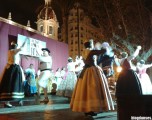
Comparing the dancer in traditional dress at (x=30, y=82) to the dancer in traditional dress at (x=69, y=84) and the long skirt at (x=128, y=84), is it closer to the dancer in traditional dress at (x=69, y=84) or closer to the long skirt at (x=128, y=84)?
the dancer in traditional dress at (x=69, y=84)

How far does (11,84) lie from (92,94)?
8.39 feet

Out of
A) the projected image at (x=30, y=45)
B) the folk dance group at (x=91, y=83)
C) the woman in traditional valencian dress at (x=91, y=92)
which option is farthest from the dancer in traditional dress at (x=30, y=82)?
the woman in traditional valencian dress at (x=91, y=92)

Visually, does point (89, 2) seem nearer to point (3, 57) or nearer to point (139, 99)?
point (3, 57)

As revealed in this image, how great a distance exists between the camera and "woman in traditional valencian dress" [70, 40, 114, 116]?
5.29 metres

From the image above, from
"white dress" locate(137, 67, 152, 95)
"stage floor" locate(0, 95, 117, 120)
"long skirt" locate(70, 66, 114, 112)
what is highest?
"white dress" locate(137, 67, 152, 95)

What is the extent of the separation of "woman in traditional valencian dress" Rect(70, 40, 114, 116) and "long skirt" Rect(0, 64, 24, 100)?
2.07 metres

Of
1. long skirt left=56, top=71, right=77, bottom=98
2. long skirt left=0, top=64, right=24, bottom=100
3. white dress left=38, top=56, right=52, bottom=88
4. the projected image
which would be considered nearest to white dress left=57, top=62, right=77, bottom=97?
long skirt left=56, top=71, right=77, bottom=98

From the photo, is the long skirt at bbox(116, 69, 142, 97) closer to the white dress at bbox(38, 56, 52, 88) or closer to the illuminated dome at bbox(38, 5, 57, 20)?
the white dress at bbox(38, 56, 52, 88)

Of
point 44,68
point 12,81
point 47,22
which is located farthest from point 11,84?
point 47,22

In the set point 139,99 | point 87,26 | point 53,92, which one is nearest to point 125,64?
point 139,99

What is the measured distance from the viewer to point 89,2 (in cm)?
1902

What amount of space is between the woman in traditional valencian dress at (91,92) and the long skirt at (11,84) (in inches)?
81.7

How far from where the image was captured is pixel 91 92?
5.38 metres

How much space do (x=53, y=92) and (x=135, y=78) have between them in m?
10.3
